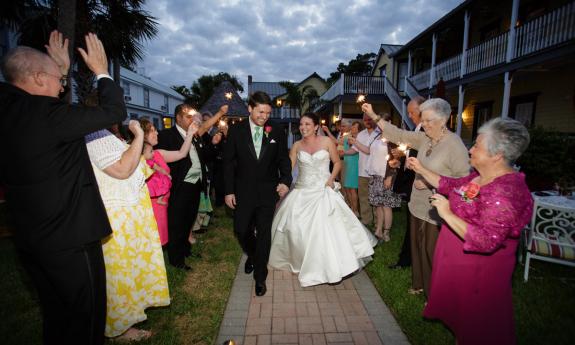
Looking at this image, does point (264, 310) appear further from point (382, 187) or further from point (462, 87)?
point (462, 87)

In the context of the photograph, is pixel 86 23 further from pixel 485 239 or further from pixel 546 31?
pixel 546 31

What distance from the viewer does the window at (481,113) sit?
46.5 ft

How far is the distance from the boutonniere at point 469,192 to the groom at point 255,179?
6.86 ft

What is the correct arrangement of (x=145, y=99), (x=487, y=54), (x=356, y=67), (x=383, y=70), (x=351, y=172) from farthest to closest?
(x=356, y=67) < (x=145, y=99) < (x=383, y=70) < (x=487, y=54) < (x=351, y=172)

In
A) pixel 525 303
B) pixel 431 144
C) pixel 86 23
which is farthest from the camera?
pixel 86 23

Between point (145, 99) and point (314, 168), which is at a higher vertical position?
point (145, 99)

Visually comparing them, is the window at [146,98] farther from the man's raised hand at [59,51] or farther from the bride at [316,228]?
the man's raised hand at [59,51]

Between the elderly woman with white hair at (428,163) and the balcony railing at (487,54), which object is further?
the balcony railing at (487,54)

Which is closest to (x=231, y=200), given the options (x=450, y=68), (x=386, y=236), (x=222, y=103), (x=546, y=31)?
(x=386, y=236)

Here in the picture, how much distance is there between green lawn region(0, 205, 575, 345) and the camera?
303 cm

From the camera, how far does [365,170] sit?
6574 millimetres

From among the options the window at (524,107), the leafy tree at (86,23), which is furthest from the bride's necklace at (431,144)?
the window at (524,107)

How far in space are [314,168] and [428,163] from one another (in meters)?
1.61

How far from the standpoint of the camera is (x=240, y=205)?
3828 mm
